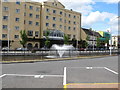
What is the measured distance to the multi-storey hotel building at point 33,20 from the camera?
5469 cm

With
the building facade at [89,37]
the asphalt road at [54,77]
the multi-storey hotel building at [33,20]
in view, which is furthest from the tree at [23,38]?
the asphalt road at [54,77]

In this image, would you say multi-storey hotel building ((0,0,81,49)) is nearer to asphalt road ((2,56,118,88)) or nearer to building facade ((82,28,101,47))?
building facade ((82,28,101,47))

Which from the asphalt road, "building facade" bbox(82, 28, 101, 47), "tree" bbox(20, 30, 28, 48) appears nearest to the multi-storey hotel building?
"tree" bbox(20, 30, 28, 48)

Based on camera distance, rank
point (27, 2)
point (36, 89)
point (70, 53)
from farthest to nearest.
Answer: point (27, 2), point (70, 53), point (36, 89)

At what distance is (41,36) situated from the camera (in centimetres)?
6228

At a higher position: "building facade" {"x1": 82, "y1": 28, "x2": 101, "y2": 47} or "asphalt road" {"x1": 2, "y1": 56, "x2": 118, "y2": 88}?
"building facade" {"x1": 82, "y1": 28, "x2": 101, "y2": 47}

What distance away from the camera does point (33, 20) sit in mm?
61688

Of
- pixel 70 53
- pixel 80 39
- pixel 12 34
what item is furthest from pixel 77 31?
pixel 70 53

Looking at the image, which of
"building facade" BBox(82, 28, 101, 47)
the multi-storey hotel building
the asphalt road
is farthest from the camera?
"building facade" BBox(82, 28, 101, 47)

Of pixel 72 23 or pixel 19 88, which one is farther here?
pixel 72 23

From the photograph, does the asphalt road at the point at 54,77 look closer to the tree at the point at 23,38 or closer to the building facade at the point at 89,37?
the tree at the point at 23,38

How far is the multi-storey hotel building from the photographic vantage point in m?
54.7

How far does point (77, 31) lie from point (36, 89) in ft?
233

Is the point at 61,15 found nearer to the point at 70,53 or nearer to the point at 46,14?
the point at 46,14
